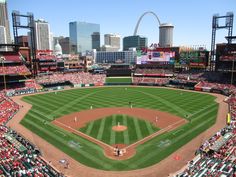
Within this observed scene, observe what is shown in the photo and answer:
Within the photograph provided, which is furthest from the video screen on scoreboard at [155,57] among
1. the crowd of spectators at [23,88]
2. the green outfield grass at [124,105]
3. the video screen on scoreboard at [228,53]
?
the crowd of spectators at [23,88]

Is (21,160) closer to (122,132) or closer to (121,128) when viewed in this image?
(122,132)

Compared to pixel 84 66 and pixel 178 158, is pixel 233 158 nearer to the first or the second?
pixel 178 158

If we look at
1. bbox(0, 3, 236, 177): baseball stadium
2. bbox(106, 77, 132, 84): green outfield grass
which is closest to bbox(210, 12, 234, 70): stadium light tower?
bbox(0, 3, 236, 177): baseball stadium

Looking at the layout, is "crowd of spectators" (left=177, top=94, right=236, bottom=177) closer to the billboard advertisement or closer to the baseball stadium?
the baseball stadium

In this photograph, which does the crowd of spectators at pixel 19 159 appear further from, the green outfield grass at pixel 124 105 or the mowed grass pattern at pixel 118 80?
the mowed grass pattern at pixel 118 80

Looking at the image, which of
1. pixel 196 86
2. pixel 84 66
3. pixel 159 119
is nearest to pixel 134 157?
pixel 159 119

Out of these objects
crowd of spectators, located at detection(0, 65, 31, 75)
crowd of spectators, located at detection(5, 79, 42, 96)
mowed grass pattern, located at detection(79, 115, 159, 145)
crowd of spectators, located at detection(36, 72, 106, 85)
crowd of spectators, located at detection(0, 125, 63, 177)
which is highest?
crowd of spectators, located at detection(0, 65, 31, 75)
